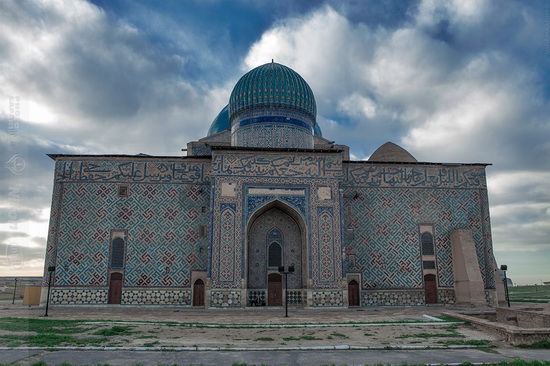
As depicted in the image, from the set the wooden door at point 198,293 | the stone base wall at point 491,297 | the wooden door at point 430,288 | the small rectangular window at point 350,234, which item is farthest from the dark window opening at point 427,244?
the wooden door at point 198,293

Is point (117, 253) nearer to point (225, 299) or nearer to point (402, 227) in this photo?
point (225, 299)

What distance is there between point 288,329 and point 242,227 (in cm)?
604

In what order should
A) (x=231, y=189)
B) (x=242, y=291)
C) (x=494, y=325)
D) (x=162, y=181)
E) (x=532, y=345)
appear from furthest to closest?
1. (x=162, y=181)
2. (x=231, y=189)
3. (x=242, y=291)
4. (x=494, y=325)
5. (x=532, y=345)

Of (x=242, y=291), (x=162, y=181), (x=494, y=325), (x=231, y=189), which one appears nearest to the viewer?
(x=494, y=325)

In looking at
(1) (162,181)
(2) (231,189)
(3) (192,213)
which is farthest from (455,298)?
(1) (162,181)

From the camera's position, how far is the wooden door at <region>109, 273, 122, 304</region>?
14633mm

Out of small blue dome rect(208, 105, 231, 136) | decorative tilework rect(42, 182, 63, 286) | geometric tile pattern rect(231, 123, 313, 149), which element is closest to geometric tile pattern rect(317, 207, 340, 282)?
geometric tile pattern rect(231, 123, 313, 149)

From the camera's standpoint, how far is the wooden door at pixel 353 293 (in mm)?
15305

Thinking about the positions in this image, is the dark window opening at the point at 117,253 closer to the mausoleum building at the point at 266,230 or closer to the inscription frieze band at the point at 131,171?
the mausoleum building at the point at 266,230

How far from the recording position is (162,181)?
51.6 ft

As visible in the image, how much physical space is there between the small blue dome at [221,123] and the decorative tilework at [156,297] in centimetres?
968

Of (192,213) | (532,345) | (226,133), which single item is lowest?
(532,345)

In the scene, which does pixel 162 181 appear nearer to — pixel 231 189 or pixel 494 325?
pixel 231 189

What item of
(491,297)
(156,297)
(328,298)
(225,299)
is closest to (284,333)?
(225,299)
